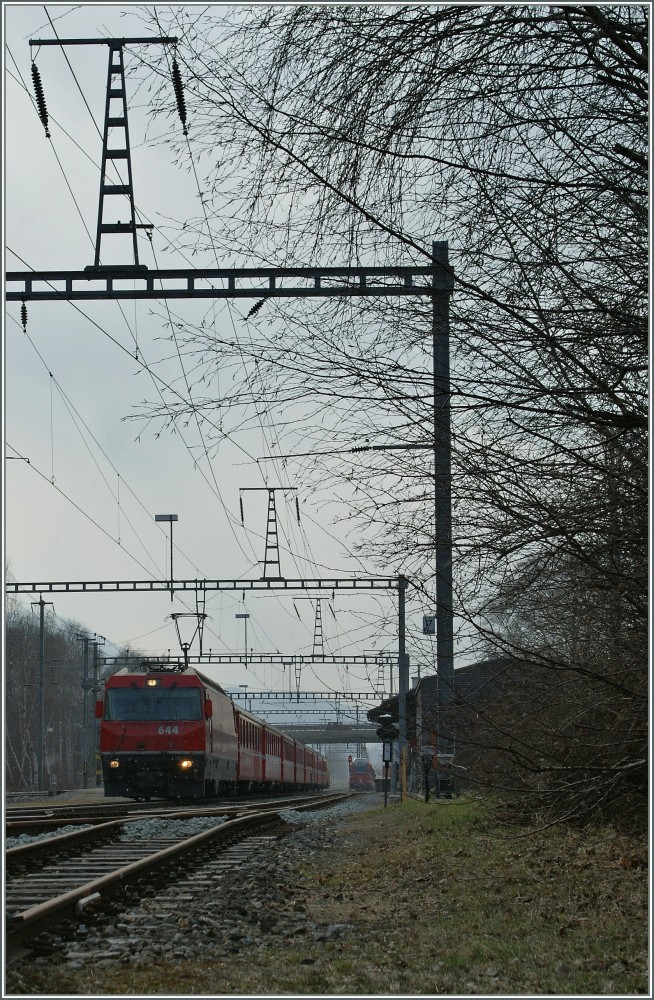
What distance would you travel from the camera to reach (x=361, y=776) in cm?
8425

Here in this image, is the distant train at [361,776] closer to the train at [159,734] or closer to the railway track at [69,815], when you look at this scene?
the train at [159,734]

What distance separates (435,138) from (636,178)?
114 centimetres

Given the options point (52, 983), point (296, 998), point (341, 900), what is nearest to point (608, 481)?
point (296, 998)

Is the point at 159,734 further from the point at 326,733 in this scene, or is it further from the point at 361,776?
the point at 326,733

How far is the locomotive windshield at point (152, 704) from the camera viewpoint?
81.4ft

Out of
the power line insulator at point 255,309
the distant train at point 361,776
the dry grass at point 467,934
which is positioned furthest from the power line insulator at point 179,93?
the distant train at point 361,776

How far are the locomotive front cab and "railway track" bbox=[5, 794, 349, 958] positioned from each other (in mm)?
8145

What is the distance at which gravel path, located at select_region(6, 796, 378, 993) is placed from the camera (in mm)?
6031

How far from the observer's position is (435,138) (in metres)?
6.02

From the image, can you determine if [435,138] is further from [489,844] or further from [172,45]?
[489,844]

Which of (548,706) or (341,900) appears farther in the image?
(341,900)

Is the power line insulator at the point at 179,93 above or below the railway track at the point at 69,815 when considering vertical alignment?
above

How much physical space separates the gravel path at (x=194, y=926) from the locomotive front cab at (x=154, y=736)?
14115mm

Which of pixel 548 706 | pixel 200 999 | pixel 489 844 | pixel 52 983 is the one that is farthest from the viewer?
pixel 489 844
